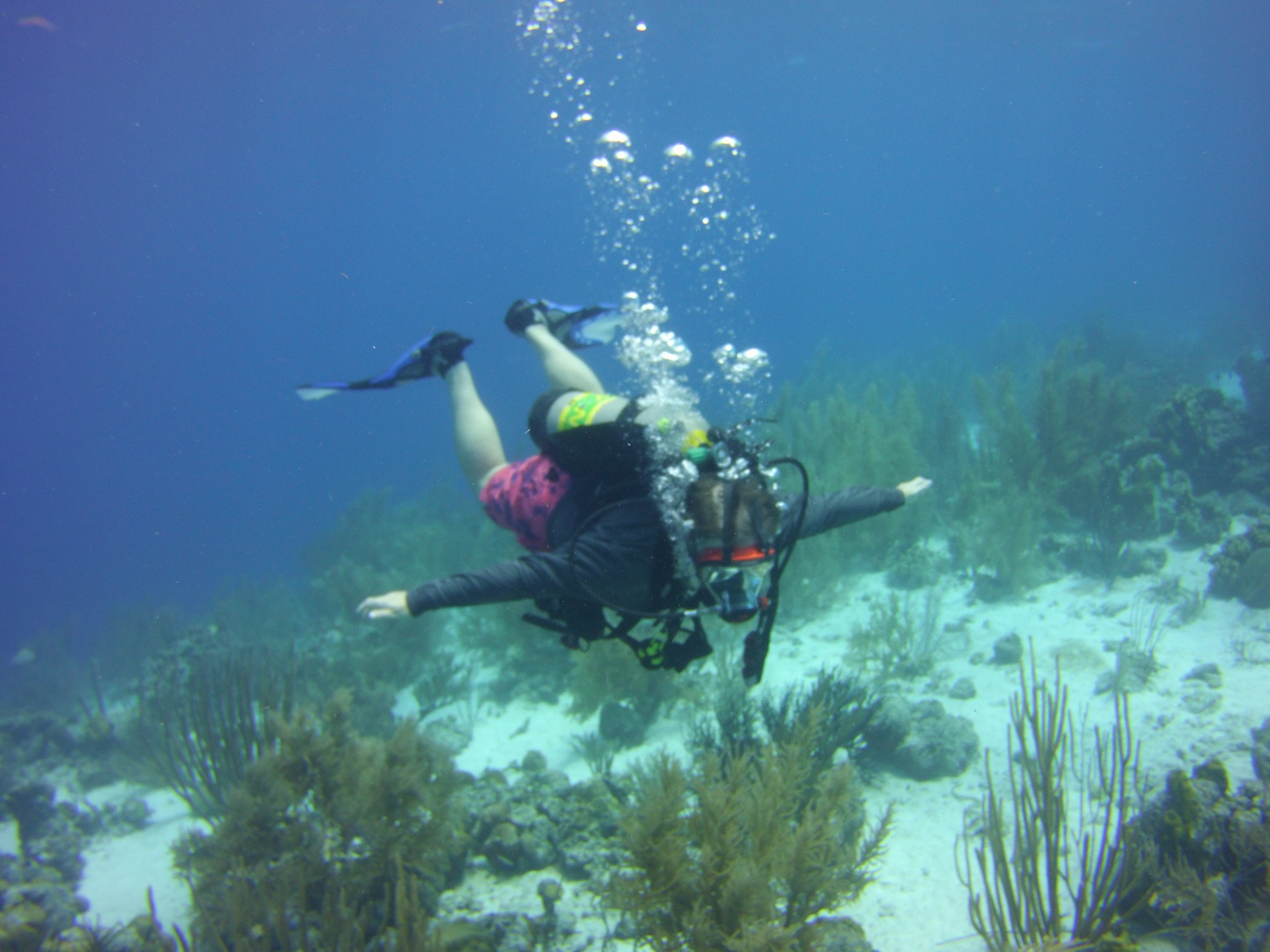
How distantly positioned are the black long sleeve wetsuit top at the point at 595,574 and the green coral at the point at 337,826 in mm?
1565

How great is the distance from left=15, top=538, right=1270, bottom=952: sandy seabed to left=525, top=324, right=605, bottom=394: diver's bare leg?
3.59m

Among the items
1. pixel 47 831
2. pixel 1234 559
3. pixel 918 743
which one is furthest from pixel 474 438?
pixel 1234 559

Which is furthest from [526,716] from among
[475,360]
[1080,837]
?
[475,360]

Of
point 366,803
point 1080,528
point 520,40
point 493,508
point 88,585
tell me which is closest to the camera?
point 366,803

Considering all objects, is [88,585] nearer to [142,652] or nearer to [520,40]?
[142,652]

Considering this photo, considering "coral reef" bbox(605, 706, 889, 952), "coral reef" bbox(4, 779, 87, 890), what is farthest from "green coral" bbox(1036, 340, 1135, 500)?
"coral reef" bbox(4, 779, 87, 890)

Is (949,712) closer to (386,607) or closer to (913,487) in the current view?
(913,487)

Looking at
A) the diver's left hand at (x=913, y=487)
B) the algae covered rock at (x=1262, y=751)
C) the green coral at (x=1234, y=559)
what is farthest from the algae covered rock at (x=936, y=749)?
the green coral at (x=1234, y=559)

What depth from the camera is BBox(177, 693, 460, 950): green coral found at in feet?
11.6

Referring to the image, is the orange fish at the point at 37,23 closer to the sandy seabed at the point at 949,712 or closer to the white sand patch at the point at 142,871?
the sandy seabed at the point at 949,712

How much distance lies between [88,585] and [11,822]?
142 ft

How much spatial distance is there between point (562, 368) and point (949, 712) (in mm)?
4840

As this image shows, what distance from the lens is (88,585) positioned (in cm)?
3869

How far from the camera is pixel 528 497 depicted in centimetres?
402
